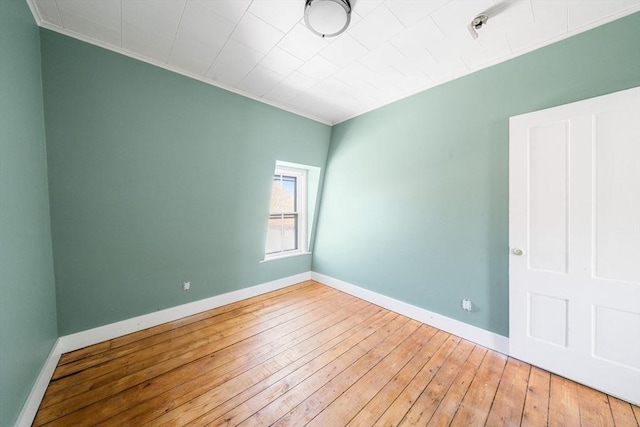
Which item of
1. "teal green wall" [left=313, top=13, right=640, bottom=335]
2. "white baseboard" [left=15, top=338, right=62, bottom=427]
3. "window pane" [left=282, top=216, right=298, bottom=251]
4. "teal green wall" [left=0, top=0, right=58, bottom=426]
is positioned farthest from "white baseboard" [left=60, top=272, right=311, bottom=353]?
"teal green wall" [left=313, top=13, right=640, bottom=335]

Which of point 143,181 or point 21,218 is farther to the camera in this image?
point 143,181

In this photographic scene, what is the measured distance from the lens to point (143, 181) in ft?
7.30

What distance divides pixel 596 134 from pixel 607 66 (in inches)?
20.8

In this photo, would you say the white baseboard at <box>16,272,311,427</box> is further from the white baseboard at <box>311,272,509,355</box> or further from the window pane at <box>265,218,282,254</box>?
the white baseboard at <box>311,272,509,355</box>

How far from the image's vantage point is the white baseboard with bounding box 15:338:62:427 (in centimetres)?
128

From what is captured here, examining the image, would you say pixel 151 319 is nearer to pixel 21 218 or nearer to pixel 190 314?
pixel 190 314

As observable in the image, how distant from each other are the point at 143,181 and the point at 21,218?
93cm

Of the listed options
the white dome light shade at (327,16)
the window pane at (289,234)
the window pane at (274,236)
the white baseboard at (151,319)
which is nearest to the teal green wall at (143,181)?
the white baseboard at (151,319)

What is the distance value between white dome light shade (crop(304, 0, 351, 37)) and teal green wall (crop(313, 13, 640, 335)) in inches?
58.0

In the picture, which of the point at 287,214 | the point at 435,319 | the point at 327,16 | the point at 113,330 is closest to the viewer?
the point at 327,16

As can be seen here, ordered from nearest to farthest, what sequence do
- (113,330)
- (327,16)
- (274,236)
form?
(327,16)
(113,330)
(274,236)

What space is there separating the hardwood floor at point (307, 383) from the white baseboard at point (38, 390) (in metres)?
0.05

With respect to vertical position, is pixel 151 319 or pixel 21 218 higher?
pixel 21 218

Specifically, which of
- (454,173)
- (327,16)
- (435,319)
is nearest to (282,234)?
(435,319)
